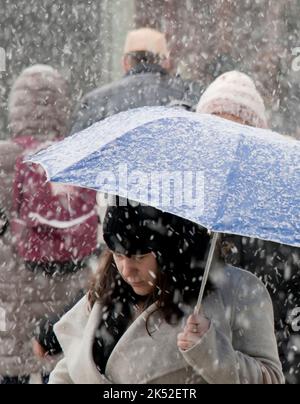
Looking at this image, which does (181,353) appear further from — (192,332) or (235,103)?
(235,103)

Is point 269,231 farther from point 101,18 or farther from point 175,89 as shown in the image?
point 101,18

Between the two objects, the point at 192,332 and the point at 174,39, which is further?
the point at 174,39

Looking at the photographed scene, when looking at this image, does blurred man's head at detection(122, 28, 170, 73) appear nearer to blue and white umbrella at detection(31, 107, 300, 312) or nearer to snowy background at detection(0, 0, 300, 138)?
snowy background at detection(0, 0, 300, 138)

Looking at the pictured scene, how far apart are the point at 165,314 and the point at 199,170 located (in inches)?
20.5

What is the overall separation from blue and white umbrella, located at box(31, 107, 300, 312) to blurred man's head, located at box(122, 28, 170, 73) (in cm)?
306

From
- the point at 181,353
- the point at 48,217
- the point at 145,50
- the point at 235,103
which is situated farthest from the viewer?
the point at 145,50

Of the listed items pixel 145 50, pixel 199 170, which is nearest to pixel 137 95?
pixel 145 50

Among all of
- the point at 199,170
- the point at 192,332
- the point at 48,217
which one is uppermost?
the point at 199,170

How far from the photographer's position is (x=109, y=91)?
21.0 ft

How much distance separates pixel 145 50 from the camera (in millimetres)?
6539

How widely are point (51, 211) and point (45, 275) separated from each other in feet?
1.18

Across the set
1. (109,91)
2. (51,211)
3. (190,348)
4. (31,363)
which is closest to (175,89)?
(109,91)

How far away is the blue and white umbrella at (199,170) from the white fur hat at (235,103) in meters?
1.24

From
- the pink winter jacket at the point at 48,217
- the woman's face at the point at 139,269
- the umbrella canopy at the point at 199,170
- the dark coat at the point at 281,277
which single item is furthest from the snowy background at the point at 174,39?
the woman's face at the point at 139,269
